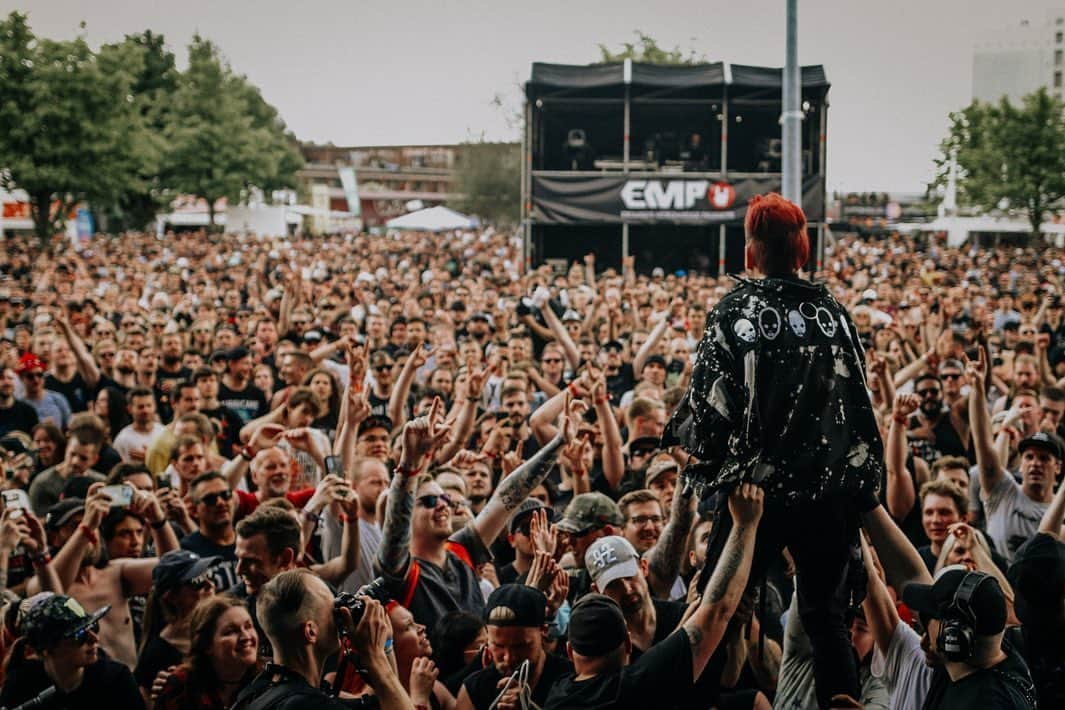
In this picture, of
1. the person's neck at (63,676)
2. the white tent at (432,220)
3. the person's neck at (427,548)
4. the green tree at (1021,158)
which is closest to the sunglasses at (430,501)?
the person's neck at (427,548)

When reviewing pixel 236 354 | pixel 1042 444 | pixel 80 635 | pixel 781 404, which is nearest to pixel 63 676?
pixel 80 635

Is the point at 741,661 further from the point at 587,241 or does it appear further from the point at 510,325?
the point at 587,241

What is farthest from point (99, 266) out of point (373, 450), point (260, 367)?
point (373, 450)

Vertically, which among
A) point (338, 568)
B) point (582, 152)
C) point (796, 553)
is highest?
point (582, 152)

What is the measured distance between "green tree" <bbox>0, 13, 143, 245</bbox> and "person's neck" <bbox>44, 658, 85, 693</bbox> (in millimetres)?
27949

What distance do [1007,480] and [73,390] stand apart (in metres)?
7.56

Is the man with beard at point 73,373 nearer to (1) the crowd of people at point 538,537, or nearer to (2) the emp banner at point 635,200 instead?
(1) the crowd of people at point 538,537

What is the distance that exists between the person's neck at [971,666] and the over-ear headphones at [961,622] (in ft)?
0.13

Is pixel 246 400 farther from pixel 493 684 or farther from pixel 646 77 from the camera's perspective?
pixel 646 77

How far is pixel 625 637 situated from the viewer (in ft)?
11.7

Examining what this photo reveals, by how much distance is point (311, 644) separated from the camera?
11.8ft

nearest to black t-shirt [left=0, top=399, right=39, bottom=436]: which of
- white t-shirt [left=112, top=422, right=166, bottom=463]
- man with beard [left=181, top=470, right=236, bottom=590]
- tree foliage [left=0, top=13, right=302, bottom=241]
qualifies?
white t-shirt [left=112, top=422, right=166, bottom=463]

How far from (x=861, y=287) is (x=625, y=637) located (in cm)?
1817

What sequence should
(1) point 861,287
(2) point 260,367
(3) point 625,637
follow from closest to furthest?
1. (3) point 625,637
2. (2) point 260,367
3. (1) point 861,287
